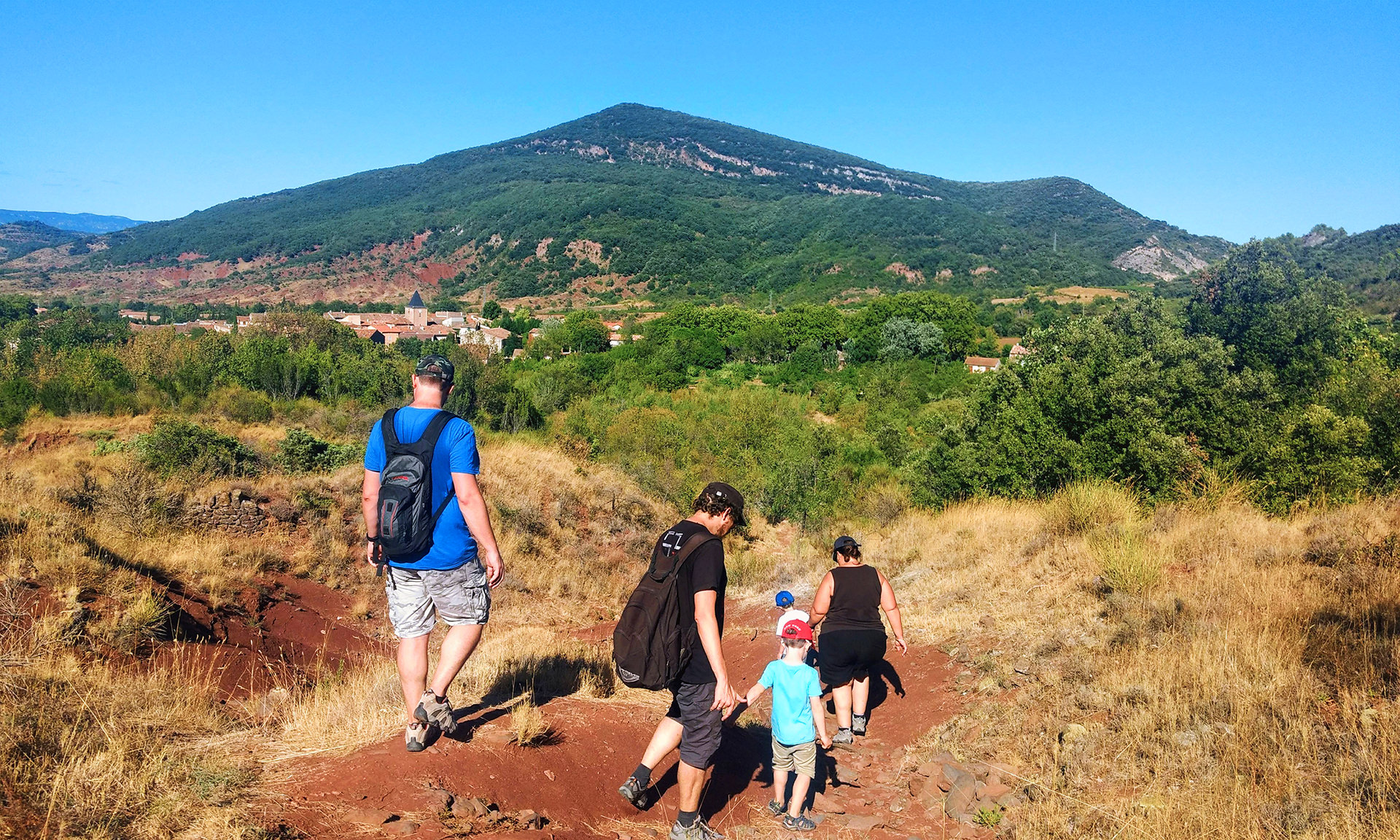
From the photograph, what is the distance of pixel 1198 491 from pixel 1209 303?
36.8 meters

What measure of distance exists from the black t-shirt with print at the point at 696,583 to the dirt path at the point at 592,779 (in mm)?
929

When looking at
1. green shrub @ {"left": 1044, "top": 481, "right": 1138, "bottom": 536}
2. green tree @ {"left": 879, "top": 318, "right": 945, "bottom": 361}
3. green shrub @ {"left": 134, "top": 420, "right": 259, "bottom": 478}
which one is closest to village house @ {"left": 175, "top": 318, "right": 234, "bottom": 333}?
green shrub @ {"left": 134, "top": 420, "right": 259, "bottom": 478}

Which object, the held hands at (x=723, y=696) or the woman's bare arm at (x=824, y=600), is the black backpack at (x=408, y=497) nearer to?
the held hands at (x=723, y=696)

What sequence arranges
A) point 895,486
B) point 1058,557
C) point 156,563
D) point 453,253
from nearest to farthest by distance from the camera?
point 156,563
point 1058,557
point 895,486
point 453,253

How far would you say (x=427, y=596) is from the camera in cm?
395

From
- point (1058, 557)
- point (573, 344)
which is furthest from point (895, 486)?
point (573, 344)

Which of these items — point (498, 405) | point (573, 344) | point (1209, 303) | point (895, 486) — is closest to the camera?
point (895, 486)

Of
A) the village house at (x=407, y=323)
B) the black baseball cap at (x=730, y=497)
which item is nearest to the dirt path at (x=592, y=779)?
the black baseball cap at (x=730, y=497)

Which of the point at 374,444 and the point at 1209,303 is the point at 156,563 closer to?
the point at 374,444

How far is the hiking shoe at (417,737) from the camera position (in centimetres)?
376

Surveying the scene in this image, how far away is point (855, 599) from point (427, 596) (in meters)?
2.97

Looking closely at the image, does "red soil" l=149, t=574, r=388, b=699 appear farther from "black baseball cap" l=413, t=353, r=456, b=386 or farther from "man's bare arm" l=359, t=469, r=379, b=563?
"black baseball cap" l=413, t=353, r=456, b=386

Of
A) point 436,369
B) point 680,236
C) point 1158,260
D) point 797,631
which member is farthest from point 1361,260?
point 436,369

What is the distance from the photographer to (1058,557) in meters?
8.20
